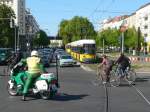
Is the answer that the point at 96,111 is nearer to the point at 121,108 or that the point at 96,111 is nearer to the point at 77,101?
the point at 121,108

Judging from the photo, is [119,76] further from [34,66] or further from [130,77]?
[34,66]

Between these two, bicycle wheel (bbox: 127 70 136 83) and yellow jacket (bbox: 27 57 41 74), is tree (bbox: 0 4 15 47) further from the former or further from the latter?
yellow jacket (bbox: 27 57 41 74)

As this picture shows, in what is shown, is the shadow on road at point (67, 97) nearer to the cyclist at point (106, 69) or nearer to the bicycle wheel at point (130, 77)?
the cyclist at point (106, 69)

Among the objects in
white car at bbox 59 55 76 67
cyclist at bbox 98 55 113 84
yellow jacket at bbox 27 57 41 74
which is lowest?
white car at bbox 59 55 76 67

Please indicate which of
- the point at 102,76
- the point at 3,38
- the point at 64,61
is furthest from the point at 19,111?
the point at 3,38

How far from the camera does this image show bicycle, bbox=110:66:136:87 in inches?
991

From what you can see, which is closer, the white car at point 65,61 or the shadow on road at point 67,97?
the shadow on road at point 67,97

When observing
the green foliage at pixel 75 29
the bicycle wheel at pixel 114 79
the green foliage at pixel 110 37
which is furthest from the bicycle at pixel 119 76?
the green foliage at pixel 75 29

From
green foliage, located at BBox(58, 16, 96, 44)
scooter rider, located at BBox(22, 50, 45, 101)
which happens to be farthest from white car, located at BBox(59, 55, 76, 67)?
green foliage, located at BBox(58, 16, 96, 44)

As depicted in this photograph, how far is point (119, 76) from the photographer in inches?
1018

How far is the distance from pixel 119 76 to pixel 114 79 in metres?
0.35

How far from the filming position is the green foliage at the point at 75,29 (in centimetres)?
15725

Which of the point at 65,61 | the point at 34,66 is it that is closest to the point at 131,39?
the point at 65,61

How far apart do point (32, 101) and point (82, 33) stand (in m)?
137
